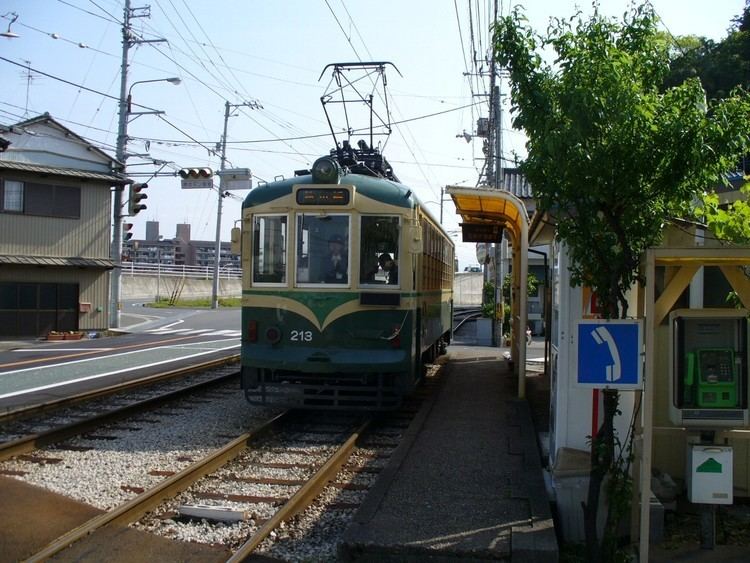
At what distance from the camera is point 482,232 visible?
48.5 ft

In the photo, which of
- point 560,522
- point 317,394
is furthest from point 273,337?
point 560,522

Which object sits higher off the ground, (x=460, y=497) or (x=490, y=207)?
(x=490, y=207)

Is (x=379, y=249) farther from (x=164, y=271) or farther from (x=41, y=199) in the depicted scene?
(x=164, y=271)

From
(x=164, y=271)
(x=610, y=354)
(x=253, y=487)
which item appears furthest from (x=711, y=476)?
(x=164, y=271)

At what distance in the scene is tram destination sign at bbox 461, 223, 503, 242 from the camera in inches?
542

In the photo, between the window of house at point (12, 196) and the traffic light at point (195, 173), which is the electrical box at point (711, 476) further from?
the traffic light at point (195, 173)

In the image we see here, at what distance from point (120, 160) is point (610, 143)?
24.2 metres

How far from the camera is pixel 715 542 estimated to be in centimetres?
511

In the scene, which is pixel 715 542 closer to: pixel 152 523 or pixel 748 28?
pixel 152 523

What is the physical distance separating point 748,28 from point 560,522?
28.0 meters

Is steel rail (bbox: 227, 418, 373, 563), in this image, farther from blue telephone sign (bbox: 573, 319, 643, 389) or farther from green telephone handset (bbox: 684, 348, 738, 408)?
green telephone handset (bbox: 684, 348, 738, 408)

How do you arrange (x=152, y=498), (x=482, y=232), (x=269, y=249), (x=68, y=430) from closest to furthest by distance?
1. (x=152, y=498)
2. (x=68, y=430)
3. (x=269, y=249)
4. (x=482, y=232)

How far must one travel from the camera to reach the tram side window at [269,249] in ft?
29.8

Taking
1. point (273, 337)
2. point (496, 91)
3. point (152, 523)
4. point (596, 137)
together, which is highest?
point (496, 91)
